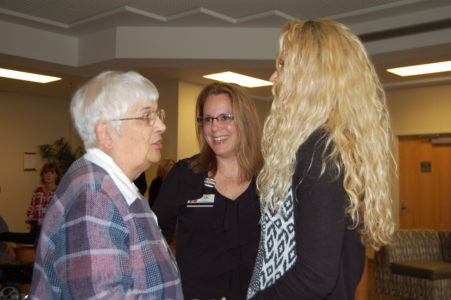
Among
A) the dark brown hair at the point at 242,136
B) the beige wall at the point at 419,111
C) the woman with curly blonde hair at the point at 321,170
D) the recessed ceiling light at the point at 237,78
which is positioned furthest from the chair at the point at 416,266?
the woman with curly blonde hair at the point at 321,170

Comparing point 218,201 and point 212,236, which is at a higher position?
point 218,201

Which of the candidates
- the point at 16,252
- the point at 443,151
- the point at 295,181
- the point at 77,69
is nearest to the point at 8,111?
the point at 77,69

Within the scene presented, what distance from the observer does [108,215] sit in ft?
A: 4.00

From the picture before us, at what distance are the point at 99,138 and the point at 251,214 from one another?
0.90 metres

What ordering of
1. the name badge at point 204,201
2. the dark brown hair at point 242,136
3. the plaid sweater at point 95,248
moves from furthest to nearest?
→ the dark brown hair at point 242,136 < the name badge at point 204,201 < the plaid sweater at point 95,248

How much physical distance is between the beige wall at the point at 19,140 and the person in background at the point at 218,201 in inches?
342

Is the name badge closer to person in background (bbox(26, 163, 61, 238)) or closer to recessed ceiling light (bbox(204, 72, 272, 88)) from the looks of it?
person in background (bbox(26, 163, 61, 238))

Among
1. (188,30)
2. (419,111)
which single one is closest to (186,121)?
(188,30)

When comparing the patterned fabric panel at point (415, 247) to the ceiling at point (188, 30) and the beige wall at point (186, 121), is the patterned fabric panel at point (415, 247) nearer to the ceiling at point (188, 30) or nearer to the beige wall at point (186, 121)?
the ceiling at point (188, 30)

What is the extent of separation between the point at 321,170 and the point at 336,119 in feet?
0.54

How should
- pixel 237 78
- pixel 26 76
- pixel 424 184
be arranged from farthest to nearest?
1. pixel 424 184
2. pixel 26 76
3. pixel 237 78

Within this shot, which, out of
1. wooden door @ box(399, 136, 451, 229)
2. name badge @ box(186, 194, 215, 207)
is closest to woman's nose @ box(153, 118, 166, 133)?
name badge @ box(186, 194, 215, 207)

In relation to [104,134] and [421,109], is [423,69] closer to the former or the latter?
[421,109]

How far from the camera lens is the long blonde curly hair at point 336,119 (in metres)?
1.29
